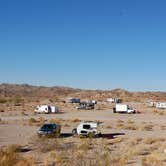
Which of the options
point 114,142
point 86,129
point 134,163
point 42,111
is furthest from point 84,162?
point 42,111

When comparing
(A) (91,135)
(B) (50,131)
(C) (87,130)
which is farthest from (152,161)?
(C) (87,130)

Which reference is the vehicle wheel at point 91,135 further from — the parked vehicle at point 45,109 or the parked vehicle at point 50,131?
the parked vehicle at point 45,109

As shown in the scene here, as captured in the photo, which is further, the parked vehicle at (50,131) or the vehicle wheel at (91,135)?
the vehicle wheel at (91,135)

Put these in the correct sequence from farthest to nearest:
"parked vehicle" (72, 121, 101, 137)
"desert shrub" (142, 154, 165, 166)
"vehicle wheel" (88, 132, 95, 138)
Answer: "parked vehicle" (72, 121, 101, 137)
"vehicle wheel" (88, 132, 95, 138)
"desert shrub" (142, 154, 165, 166)

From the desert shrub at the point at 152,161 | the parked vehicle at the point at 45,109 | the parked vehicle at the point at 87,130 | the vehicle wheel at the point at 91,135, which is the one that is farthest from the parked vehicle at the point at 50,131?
the parked vehicle at the point at 45,109

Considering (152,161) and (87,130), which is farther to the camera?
(87,130)

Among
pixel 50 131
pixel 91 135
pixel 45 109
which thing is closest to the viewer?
pixel 91 135

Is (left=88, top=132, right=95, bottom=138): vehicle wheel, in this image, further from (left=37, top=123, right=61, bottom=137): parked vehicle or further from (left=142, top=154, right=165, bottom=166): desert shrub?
(left=142, top=154, right=165, bottom=166): desert shrub

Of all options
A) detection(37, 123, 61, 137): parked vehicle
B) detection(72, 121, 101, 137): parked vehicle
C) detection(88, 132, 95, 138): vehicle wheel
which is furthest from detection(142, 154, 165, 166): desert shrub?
detection(72, 121, 101, 137): parked vehicle

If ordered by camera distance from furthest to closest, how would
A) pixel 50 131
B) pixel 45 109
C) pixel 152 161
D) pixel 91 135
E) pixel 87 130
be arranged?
pixel 45 109, pixel 87 130, pixel 50 131, pixel 91 135, pixel 152 161

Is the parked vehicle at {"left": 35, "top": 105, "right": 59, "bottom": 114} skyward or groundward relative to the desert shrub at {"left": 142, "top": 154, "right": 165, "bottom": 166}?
skyward

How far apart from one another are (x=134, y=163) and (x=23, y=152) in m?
8.17

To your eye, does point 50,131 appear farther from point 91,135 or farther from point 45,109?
point 45,109

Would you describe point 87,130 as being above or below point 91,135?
above
